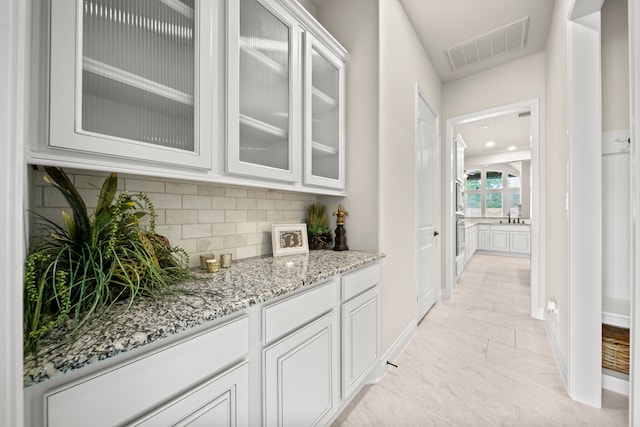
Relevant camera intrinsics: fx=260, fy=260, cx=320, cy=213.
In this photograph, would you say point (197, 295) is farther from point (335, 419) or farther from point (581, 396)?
point (581, 396)

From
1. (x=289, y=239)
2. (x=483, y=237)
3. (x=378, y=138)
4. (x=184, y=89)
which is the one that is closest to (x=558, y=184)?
(x=378, y=138)

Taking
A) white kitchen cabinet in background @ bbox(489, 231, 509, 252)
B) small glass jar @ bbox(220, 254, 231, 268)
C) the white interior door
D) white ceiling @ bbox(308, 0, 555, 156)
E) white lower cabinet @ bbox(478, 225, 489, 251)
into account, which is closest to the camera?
small glass jar @ bbox(220, 254, 231, 268)

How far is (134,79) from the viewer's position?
0.92 m

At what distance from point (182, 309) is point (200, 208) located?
0.72m

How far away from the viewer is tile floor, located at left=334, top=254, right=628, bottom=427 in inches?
58.7

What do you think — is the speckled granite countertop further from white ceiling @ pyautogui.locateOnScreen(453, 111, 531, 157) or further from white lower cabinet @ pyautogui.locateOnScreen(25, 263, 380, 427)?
white ceiling @ pyautogui.locateOnScreen(453, 111, 531, 157)

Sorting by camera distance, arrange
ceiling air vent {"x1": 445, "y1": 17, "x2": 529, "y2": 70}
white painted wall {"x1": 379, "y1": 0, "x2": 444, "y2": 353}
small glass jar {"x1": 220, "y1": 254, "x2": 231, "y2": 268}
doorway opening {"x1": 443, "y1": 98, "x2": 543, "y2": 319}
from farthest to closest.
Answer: doorway opening {"x1": 443, "y1": 98, "x2": 543, "y2": 319} → ceiling air vent {"x1": 445, "y1": 17, "x2": 529, "y2": 70} → white painted wall {"x1": 379, "y1": 0, "x2": 444, "y2": 353} → small glass jar {"x1": 220, "y1": 254, "x2": 231, "y2": 268}

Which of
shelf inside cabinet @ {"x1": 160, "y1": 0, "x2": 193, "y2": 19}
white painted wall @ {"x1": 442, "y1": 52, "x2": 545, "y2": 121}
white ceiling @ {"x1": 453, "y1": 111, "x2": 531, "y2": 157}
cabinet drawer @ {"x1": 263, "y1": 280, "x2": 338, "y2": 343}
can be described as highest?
white ceiling @ {"x1": 453, "y1": 111, "x2": 531, "y2": 157}

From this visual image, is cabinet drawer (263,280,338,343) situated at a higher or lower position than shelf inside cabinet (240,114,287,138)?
lower

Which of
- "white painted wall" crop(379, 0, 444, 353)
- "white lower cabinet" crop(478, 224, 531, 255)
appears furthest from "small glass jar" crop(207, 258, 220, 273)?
"white lower cabinet" crop(478, 224, 531, 255)

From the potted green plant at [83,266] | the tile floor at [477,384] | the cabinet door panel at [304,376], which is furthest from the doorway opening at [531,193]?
the potted green plant at [83,266]

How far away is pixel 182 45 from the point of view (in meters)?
1.04

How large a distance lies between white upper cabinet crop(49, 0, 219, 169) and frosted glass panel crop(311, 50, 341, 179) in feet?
2.45

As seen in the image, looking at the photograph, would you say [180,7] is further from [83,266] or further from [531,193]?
[531,193]
